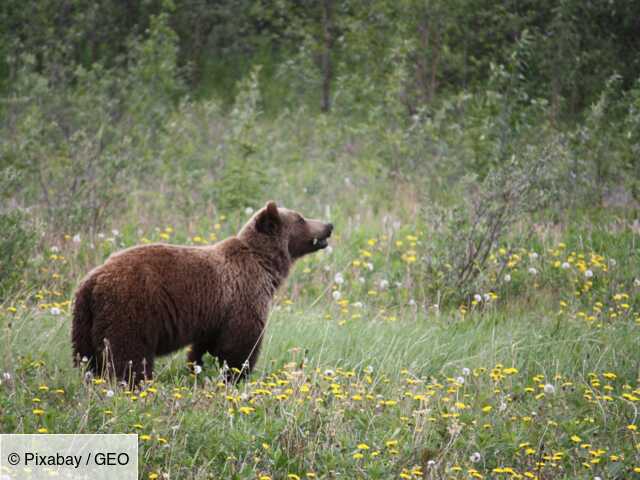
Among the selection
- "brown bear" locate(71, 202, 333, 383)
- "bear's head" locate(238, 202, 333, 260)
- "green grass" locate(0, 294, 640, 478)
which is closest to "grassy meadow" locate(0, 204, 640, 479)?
"green grass" locate(0, 294, 640, 478)

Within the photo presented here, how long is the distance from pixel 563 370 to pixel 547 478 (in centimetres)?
196

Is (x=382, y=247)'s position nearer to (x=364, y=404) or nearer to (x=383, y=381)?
(x=383, y=381)

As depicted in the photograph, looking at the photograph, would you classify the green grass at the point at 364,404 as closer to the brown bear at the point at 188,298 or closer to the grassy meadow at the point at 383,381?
the grassy meadow at the point at 383,381

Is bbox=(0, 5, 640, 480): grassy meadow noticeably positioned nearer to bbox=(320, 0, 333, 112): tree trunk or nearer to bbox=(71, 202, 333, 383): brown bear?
bbox=(71, 202, 333, 383): brown bear

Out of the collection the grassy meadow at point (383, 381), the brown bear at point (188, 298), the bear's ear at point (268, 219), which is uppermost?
the bear's ear at point (268, 219)

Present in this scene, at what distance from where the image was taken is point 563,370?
24.5 ft

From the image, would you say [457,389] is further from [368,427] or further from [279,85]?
[279,85]

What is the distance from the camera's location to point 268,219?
749cm

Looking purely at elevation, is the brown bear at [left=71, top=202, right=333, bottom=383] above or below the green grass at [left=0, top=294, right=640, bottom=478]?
above

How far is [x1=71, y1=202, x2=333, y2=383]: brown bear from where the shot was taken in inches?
239

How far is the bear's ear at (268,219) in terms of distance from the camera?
7.45 metres

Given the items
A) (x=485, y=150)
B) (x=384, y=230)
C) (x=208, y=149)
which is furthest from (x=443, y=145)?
(x=208, y=149)

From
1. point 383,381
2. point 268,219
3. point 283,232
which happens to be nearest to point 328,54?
point 283,232

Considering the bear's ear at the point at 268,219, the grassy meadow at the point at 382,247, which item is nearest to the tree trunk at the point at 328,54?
the grassy meadow at the point at 382,247
